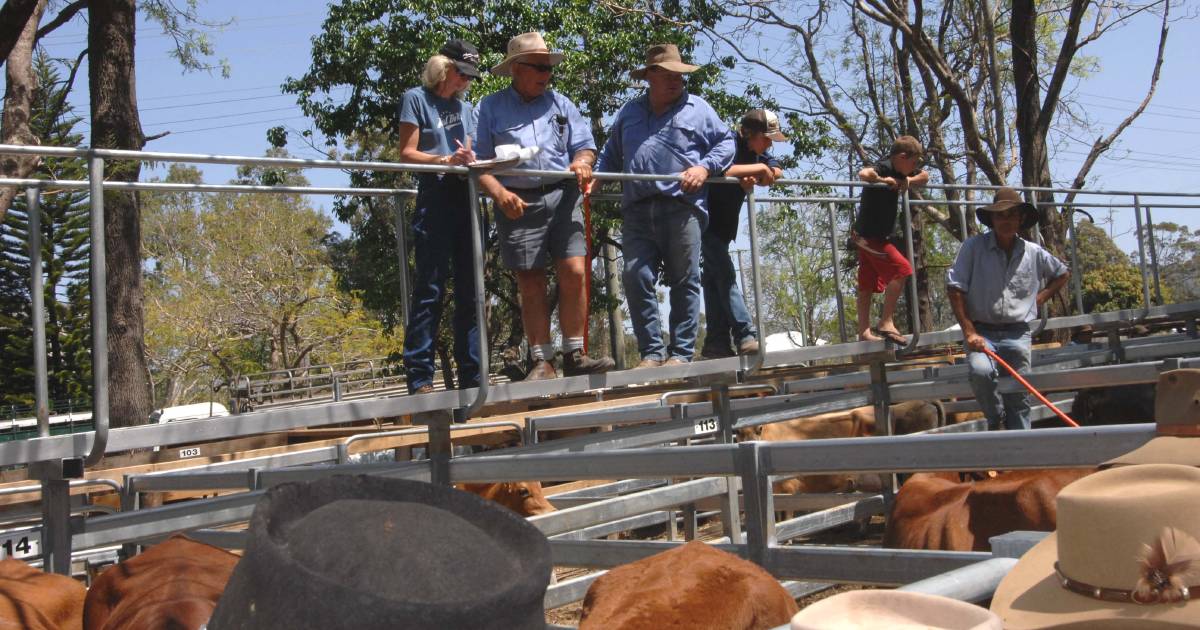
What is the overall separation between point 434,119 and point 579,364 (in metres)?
1.50

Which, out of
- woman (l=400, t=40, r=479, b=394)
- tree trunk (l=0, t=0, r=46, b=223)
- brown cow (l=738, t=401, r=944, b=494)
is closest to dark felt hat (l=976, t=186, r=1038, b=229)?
brown cow (l=738, t=401, r=944, b=494)

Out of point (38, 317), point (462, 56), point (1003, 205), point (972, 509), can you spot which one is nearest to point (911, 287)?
point (1003, 205)

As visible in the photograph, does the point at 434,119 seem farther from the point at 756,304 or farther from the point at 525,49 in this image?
the point at 756,304

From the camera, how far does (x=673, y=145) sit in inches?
260

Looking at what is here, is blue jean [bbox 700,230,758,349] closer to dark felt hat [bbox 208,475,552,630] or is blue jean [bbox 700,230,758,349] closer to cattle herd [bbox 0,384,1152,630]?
cattle herd [bbox 0,384,1152,630]

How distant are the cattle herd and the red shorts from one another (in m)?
1.73

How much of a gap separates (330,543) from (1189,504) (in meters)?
1.41

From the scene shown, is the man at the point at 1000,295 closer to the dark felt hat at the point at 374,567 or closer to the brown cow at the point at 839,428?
the brown cow at the point at 839,428

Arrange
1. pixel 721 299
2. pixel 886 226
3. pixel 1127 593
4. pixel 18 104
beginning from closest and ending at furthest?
pixel 1127 593 < pixel 721 299 < pixel 886 226 < pixel 18 104

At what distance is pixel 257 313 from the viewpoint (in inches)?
1789

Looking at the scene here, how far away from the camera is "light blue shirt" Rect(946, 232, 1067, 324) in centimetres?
797

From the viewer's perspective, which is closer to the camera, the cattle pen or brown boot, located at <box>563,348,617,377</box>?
the cattle pen

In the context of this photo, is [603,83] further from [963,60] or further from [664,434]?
[664,434]

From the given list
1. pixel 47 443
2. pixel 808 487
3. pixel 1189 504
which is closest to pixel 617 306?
pixel 808 487
